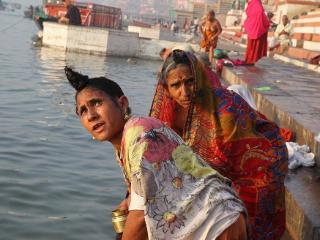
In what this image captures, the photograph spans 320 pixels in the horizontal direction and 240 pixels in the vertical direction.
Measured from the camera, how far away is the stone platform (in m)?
3.37

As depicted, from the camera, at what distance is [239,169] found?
302 centimetres

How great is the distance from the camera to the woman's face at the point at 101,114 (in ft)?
7.77

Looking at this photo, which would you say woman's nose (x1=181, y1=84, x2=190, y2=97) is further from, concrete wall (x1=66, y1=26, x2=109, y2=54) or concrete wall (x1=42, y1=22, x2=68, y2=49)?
concrete wall (x1=42, y1=22, x2=68, y2=49)

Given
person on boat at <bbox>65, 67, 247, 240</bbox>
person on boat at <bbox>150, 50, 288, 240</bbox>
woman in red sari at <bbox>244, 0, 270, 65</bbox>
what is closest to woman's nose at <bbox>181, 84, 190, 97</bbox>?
person on boat at <bbox>150, 50, 288, 240</bbox>

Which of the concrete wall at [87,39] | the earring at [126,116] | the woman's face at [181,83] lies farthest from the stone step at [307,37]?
the earring at [126,116]

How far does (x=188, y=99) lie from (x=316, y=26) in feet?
43.1

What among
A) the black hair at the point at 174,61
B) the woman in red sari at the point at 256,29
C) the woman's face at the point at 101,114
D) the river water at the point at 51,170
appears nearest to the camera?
the woman's face at the point at 101,114

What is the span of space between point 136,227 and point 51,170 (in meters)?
4.26

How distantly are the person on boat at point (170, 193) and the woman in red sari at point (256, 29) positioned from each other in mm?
9345

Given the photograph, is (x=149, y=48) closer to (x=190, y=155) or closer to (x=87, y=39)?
(x=87, y=39)

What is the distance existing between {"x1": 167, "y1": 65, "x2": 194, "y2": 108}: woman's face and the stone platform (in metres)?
0.96

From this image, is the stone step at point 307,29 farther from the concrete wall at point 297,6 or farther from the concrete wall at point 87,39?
the concrete wall at point 87,39

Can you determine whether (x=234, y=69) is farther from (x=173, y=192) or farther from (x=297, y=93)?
(x=173, y=192)

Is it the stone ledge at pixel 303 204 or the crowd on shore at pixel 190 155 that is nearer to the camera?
the crowd on shore at pixel 190 155
